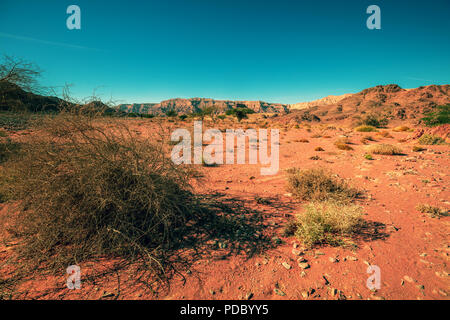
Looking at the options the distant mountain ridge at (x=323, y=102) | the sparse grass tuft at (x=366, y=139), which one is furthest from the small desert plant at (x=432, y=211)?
the distant mountain ridge at (x=323, y=102)

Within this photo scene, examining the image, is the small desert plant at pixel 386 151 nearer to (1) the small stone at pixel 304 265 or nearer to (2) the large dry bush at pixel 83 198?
(1) the small stone at pixel 304 265

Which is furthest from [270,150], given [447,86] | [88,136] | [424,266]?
[447,86]

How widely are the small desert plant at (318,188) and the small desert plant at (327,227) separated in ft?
4.03

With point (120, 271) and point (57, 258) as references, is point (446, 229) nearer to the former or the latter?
point (120, 271)

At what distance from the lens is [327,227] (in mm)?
3213

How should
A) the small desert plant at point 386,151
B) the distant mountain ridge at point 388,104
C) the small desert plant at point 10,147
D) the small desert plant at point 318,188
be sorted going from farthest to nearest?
the distant mountain ridge at point 388,104 → the small desert plant at point 386,151 → the small desert plant at point 318,188 → the small desert plant at point 10,147

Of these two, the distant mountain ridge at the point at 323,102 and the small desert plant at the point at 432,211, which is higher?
the distant mountain ridge at the point at 323,102

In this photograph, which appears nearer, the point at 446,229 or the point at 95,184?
the point at 95,184

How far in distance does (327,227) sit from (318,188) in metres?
1.75

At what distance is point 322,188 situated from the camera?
15.9ft

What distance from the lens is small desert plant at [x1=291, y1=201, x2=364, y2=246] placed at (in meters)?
3.04

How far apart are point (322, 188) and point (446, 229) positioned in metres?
2.22

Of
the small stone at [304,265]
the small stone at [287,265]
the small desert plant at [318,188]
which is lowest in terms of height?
the small stone at [287,265]

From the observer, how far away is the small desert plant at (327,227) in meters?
3.04
